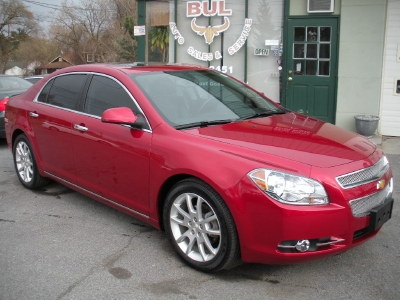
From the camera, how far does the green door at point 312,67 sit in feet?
31.3

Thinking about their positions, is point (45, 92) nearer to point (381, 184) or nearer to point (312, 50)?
point (381, 184)

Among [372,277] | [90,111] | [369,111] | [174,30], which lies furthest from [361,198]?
[174,30]

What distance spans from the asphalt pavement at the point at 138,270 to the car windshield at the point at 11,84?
597cm

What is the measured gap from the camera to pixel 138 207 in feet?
13.9

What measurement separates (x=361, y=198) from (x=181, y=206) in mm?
1353

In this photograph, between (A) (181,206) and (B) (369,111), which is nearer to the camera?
(A) (181,206)

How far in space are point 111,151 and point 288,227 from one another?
187 cm

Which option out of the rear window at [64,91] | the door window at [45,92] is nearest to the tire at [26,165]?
the door window at [45,92]

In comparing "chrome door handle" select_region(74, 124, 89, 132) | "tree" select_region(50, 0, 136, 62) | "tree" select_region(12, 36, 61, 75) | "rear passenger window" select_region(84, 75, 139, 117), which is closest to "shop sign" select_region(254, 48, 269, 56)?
"rear passenger window" select_region(84, 75, 139, 117)

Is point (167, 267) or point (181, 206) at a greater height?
point (181, 206)

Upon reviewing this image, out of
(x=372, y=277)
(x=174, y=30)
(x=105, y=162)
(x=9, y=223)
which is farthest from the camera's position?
(x=174, y=30)

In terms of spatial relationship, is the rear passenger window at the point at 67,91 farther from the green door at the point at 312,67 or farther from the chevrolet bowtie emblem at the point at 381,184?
the green door at the point at 312,67

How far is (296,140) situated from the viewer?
3.75 metres

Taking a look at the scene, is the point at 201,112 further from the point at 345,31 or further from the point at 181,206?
the point at 345,31
